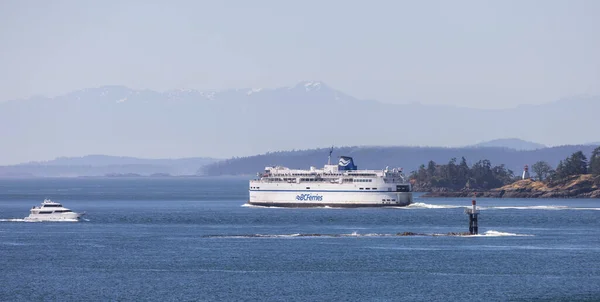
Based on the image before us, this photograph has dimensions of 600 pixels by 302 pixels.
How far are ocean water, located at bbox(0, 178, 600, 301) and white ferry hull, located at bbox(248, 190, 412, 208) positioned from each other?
69.9 feet

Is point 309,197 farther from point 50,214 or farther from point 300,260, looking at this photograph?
point 300,260

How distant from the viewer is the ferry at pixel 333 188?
148250 mm

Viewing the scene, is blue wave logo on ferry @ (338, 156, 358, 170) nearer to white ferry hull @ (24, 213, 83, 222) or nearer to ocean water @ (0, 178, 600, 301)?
ocean water @ (0, 178, 600, 301)

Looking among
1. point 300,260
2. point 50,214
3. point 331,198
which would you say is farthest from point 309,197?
point 300,260

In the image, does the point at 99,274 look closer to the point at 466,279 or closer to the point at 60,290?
the point at 60,290

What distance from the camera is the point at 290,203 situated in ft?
502

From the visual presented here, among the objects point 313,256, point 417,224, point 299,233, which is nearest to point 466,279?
point 313,256

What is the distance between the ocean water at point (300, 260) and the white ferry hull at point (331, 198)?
A: 21.3m

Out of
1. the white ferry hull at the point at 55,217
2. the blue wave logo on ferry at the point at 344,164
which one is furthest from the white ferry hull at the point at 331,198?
the white ferry hull at the point at 55,217

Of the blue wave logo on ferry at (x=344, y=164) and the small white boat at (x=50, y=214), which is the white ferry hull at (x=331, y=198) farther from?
the small white boat at (x=50, y=214)

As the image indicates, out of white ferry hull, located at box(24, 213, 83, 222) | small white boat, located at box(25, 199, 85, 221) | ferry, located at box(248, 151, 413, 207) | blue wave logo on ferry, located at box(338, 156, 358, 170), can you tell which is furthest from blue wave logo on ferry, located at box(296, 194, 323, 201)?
white ferry hull, located at box(24, 213, 83, 222)

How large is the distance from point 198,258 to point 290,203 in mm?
73164

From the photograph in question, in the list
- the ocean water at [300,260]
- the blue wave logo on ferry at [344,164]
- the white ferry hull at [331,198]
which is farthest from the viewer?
the blue wave logo on ferry at [344,164]

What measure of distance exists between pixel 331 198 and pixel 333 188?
132 cm
